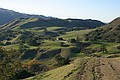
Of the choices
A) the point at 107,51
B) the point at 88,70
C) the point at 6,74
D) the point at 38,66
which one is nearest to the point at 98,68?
the point at 88,70

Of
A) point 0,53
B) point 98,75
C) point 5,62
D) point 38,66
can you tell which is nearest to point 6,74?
point 5,62

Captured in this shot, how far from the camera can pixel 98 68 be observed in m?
55.3

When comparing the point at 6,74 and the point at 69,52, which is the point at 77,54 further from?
the point at 6,74

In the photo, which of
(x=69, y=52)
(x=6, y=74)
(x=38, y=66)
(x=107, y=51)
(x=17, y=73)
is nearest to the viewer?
(x=6, y=74)

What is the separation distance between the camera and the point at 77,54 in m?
187

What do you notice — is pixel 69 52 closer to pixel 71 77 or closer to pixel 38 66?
pixel 38 66

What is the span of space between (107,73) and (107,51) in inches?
5043

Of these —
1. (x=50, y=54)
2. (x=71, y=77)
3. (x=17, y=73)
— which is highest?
(x=71, y=77)

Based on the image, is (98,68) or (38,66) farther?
(38,66)

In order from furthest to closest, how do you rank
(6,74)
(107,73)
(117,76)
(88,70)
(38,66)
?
(38,66) → (6,74) → (88,70) → (107,73) → (117,76)

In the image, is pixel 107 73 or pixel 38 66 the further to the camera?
pixel 38 66

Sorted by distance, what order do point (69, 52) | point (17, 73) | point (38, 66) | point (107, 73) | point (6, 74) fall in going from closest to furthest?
point (107, 73)
point (6, 74)
point (17, 73)
point (38, 66)
point (69, 52)

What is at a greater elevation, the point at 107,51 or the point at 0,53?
the point at 0,53

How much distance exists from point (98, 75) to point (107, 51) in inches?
5120
